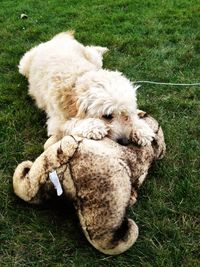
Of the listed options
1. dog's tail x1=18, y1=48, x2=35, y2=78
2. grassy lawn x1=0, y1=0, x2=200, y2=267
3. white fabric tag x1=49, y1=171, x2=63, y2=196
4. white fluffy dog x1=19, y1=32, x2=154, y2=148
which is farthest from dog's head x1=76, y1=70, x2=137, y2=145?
dog's tail x1=18, y1=48, x2=35, y2=78

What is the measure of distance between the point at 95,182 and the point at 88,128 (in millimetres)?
811

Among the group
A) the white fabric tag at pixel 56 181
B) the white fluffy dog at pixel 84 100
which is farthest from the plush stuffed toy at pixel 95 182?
the white fluffy dog at pixel 84 100

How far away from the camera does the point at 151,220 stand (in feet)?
13.2

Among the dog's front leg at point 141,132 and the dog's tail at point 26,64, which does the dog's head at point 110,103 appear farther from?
the dog's tail at point 26,64

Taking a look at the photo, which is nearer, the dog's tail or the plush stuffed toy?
the plush stuffed toy

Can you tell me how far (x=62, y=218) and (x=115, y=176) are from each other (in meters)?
0.68

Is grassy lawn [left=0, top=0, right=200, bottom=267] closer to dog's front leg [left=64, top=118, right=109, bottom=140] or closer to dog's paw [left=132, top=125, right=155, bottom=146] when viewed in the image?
dog's paw [left=132, top=125, right=155, bottom=146]

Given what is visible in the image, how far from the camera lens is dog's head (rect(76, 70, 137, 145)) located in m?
4.46

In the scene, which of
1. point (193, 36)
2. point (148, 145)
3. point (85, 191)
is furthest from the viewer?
point (193, 36)

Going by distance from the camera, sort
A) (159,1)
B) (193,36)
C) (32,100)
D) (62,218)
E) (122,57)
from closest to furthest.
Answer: (62,218) → (32,100) → (122,57) → (193,36) → (159,1)

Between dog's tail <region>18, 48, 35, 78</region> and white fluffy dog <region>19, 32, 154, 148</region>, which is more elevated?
white fluffy dog <region>19, 32, 154, 148</region>

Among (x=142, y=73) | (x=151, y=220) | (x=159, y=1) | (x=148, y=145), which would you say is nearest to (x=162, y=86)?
(x=142, y=73)

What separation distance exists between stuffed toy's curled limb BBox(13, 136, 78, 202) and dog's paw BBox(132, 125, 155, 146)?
2.20 ft

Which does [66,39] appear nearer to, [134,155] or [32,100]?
[32,100]
